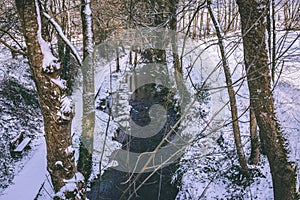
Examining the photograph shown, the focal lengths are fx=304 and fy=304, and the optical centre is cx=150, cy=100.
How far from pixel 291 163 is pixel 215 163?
3.72 m

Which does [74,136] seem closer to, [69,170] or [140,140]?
[140,140]

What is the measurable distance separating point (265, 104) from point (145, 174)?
4369mm

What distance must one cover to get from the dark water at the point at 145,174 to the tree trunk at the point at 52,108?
408 mm

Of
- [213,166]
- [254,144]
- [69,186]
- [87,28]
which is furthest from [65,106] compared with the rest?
[213,166]

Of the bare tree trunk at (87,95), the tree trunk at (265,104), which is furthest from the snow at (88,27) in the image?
the tree trunk at (265,104)

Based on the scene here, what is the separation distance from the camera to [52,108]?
2977 mm

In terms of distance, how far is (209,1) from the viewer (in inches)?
237

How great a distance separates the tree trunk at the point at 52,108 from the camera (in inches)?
112

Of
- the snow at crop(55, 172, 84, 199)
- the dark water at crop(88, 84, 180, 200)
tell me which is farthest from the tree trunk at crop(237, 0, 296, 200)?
the snow at crop(55, 172, 84, 199)

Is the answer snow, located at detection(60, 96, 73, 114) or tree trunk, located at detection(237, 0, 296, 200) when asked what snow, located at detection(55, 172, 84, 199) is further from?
tree trunk, located at detection(237, 0, 296, 200)

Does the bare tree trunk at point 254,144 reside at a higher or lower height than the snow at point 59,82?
lower

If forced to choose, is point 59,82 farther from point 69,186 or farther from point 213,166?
point 213,166

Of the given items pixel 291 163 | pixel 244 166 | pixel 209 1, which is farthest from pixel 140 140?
pixel 291 163

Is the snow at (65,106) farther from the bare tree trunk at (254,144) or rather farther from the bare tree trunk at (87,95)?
the bare tree trunk at (254,144)
